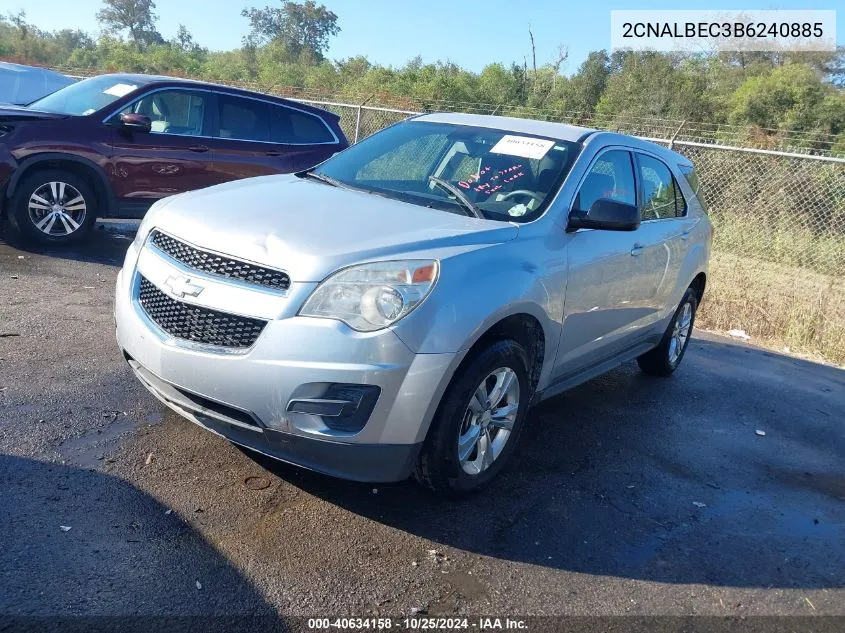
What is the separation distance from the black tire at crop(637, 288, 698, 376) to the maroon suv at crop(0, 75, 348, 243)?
4597 millimetres

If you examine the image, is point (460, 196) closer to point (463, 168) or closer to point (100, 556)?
point (463, 168)

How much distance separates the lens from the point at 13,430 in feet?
12.6

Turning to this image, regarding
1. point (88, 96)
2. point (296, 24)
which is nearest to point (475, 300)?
Answer: point (88, 96)

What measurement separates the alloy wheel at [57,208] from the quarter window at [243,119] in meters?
1.68

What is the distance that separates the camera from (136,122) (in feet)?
25.0

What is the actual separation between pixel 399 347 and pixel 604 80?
2850 cm

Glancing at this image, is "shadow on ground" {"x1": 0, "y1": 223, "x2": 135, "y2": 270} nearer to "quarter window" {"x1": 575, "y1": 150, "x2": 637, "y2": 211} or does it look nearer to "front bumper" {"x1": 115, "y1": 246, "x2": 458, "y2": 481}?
"front bumper" {"x1": 115, "y1": 246, "x2": 458, "y2": 481}

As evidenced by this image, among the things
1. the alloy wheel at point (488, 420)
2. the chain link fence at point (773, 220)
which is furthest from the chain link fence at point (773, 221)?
the alloy wheel at point (488, 420)

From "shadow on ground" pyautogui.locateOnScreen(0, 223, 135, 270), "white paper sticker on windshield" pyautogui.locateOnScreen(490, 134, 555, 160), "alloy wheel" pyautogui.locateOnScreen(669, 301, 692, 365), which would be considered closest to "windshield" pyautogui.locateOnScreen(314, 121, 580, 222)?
"white paper sticker on windshield" pyautogui.locateOnScreen(490, 134, 555, 160)

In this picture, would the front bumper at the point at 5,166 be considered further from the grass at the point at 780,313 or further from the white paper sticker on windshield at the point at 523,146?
the grass at the point at 780,313

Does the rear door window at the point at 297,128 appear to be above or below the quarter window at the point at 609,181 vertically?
above

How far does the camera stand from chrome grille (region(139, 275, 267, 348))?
3.21 meters

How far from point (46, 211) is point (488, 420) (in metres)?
5.79

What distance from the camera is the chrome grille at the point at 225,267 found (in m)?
3.25
